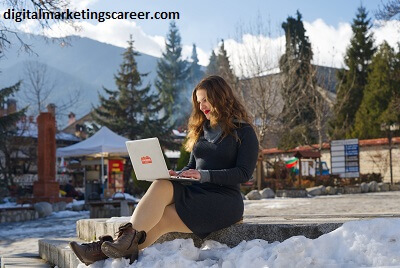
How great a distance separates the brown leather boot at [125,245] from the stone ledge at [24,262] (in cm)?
194

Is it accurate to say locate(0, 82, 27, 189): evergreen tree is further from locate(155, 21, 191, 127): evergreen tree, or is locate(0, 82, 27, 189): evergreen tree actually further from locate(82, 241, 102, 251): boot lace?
locate(155, 21, 191, 127): evergreen tree

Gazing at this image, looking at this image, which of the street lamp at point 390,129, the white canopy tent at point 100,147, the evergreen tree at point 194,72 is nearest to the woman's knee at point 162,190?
the white canopy tent at point 100,147

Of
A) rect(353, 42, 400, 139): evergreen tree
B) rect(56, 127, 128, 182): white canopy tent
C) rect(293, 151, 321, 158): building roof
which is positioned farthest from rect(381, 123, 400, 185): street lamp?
rect(56, 127, 128, 182): white canopy tent

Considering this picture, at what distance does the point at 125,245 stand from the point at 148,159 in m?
0.56

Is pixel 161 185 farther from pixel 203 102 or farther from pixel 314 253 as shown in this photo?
pixel 314 253

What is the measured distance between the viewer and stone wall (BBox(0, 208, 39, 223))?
1348 cm

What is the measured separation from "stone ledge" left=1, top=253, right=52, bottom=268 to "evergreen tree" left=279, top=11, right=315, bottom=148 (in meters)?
20.2

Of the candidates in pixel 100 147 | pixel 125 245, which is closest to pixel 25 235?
pixel 125 245

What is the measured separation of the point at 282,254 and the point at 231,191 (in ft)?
2.88

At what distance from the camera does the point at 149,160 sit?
3533 millimetres

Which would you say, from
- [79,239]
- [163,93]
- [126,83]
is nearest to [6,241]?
[79,239]

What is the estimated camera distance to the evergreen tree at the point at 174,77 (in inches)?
2387

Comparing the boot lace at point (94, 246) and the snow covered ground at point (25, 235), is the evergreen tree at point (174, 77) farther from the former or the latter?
the boot lace at point (94, 246)

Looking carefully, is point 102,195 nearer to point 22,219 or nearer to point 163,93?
point 22,219
